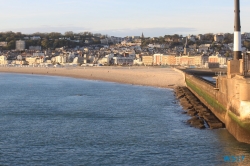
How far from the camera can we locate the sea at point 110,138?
14.0 metres

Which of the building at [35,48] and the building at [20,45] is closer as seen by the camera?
the building at [20,45]

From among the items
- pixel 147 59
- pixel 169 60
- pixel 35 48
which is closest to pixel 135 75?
pixel 169 60

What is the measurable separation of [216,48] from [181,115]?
105647 millimetres

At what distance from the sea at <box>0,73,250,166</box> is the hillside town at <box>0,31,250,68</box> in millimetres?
52699

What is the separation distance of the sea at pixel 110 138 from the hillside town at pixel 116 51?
5270 cm

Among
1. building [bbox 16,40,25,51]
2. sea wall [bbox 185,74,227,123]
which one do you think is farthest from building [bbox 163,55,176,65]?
sea wall [bbox 185,74,227,123]

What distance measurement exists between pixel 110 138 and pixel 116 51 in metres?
109

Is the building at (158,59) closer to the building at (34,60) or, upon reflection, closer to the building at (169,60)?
the building at (169,60)

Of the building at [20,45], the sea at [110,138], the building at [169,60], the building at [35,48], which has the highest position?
the building at [20,45]

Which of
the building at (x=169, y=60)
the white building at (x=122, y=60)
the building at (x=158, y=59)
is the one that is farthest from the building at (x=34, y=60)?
the building at (x=169, y=60)

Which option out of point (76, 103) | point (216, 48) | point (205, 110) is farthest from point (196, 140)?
point (216, 48)

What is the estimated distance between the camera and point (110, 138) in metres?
16.9

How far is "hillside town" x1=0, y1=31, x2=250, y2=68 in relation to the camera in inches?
3856

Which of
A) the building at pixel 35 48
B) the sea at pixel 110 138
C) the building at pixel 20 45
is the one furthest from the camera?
the building at pixel 35 48
